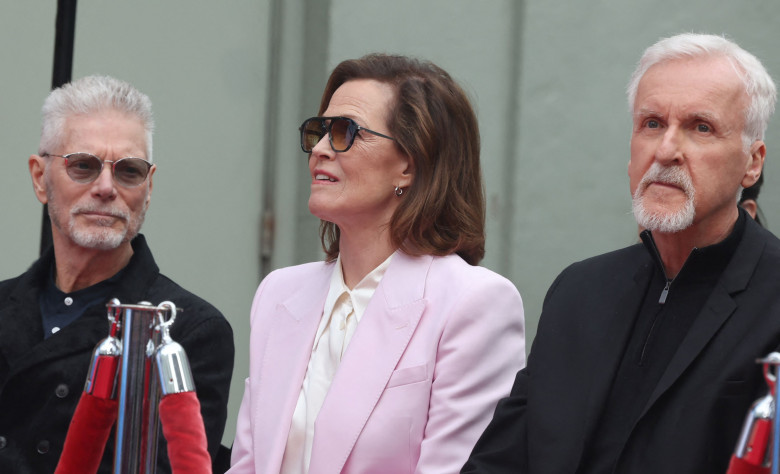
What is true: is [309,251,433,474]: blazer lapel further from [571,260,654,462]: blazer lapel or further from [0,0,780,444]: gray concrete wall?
[0,0,780,444]: gray concrete wall

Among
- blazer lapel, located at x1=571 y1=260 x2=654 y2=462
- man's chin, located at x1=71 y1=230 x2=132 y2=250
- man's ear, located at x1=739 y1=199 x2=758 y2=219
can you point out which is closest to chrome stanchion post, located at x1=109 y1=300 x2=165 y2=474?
blazer lapel, located at x1=571 y1=260 x2=654 y2=462

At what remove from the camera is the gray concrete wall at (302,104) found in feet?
18.4

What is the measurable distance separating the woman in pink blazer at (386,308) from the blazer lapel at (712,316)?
2.27ft

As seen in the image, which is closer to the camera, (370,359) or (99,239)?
(370,359)

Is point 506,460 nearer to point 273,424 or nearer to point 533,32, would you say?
point 273,424

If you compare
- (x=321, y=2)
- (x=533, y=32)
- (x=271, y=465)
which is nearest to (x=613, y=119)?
(x=533, y=32)

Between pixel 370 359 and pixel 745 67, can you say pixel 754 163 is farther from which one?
pixel 370 359

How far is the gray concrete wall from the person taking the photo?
18.4 ft

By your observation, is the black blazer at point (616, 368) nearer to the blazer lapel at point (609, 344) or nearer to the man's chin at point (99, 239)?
the blazer lapel at point (609, 344)

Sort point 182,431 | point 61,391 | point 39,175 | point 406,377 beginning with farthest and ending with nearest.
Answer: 1. point 39,175
2. point 61,391
3. point 406,377
4. point 182,431

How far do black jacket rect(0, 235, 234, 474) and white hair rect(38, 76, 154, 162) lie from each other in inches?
22.0

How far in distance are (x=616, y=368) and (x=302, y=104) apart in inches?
140

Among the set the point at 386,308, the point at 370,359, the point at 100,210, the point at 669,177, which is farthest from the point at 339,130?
the point at 669,177

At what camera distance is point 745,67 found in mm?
3092
